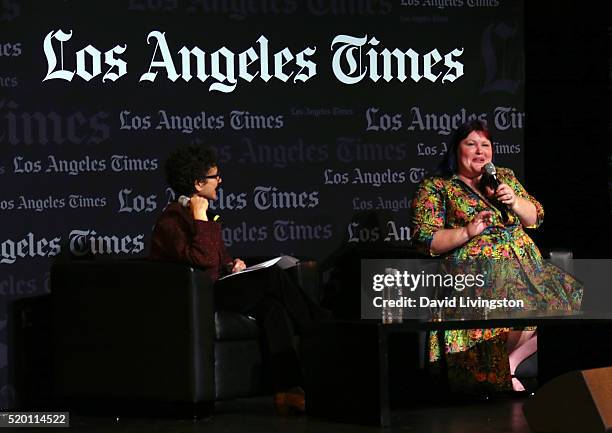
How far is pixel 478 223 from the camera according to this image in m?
6.16

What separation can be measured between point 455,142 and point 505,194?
37 cm

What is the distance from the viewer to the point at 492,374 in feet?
20.4

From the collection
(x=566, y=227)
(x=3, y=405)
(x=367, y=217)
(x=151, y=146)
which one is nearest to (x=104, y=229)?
(x=151, y=146)

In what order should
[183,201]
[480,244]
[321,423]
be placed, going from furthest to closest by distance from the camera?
[480,244]
[183,201]
[321,423]

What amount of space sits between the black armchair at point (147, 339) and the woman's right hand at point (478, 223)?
3.88ft

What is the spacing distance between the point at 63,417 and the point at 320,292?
1628mm

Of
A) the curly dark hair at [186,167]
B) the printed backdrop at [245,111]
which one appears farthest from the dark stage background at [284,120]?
the curly dark hair at [186,167]

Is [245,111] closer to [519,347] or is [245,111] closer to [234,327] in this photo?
[234,327]

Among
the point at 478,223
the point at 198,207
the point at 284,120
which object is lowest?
the point at 478,223

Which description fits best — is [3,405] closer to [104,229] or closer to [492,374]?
[104,229]

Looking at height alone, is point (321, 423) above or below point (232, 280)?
below

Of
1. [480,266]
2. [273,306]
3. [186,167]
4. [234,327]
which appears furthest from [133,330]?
[480,266]

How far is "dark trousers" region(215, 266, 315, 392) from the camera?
574 centimetres

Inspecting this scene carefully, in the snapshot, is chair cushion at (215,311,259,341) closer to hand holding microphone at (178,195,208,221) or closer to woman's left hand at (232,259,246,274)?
woman's left hand at (232,259,246,274)
